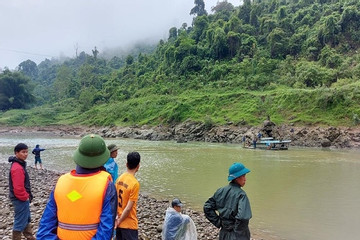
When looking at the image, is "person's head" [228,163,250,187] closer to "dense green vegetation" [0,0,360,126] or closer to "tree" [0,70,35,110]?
"dense green vegetation" [0,0,360,126]

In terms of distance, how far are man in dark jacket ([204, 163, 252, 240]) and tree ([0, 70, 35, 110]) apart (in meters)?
97.5

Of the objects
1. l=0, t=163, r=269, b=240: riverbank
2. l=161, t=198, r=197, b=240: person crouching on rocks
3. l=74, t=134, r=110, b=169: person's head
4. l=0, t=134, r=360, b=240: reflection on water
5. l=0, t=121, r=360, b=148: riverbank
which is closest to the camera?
l=74, t=134, r=110, b=169: person's head

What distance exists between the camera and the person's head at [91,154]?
2.77m

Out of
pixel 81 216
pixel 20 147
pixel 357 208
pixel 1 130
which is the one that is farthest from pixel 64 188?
pixel 1 130

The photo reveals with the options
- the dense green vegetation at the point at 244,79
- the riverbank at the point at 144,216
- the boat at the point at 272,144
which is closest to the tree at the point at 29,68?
the dense green vegetation at the point at 244,79

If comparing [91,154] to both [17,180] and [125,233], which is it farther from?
[17,180]

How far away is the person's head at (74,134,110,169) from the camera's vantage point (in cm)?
277

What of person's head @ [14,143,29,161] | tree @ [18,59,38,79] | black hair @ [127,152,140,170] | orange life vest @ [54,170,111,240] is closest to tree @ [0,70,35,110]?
tree @ [18,59,38,79]

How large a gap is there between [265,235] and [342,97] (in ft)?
136

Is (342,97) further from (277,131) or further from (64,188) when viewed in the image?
(64,188)

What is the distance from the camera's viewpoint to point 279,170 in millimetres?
20438

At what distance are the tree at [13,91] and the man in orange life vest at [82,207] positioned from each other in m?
97.7

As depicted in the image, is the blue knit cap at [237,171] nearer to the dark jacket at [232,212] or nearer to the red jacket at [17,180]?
the dark jacket at [232,212]

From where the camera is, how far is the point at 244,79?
205ft
